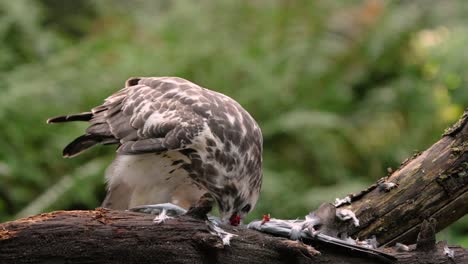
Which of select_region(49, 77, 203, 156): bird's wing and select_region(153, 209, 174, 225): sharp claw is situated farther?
select_region(49, 77, 203, 156): bird's wing

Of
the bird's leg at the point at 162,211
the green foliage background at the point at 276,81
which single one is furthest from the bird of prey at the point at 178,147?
the green foliage background at the point at 276,81

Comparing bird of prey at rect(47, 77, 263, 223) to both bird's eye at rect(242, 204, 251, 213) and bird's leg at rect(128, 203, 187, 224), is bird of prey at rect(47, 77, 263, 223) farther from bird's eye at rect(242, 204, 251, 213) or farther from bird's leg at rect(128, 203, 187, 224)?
bird's leg at rect(128, 203, 187, 224)

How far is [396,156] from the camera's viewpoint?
5875mm

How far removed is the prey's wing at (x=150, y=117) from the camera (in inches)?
124

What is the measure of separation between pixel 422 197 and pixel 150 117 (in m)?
1.21

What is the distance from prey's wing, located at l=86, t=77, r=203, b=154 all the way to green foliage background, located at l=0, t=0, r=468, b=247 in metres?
1.85

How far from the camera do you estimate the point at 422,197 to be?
3.14 meters

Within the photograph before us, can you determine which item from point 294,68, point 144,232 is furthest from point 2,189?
point 144,232

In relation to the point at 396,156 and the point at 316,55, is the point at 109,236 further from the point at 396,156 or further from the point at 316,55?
the point at 316,55

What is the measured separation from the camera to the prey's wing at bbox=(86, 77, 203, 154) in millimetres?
3160

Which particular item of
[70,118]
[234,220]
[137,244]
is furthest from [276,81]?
[137,244]

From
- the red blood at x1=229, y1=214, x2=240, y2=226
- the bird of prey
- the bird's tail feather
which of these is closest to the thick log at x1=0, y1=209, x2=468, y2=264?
the red blood at x1=229, y1=214, x2=240, y2=226

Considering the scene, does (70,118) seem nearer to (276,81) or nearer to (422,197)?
(422,197)

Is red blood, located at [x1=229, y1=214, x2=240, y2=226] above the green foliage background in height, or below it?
below
